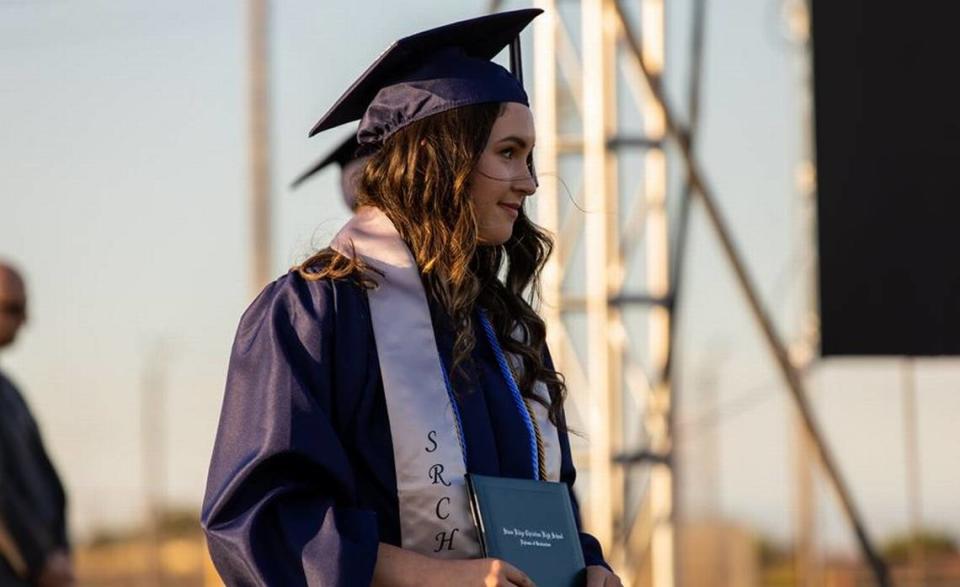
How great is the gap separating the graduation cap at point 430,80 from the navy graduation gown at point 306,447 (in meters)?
0.26

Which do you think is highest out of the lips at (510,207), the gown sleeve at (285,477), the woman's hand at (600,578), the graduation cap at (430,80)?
the graduation cap at (430,80)

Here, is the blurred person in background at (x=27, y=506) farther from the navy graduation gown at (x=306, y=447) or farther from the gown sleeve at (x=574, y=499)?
the navy graduation gown at (x=306, y=447)

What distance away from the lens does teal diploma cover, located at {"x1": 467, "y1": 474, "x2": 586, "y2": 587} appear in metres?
2.62

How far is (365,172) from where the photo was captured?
2814mm

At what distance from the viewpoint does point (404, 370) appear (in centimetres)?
266

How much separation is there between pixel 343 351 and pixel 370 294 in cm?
10

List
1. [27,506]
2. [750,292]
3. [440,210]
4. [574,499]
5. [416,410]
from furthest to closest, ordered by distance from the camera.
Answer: [750,292] < [27,506] < [574,499] < [440,210] < [416,410]

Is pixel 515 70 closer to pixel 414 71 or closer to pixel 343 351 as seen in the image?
pixel 414 71

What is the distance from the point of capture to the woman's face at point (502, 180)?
9.04 ft

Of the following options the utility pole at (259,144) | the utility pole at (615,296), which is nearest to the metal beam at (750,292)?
the utility pole at (615,296)

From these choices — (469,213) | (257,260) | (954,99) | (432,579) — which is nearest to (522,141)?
(469,213)

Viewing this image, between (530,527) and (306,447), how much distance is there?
0.31m

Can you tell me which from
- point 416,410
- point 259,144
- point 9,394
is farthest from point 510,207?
point 259,144

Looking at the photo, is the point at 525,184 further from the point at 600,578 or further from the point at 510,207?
the point at 600,578
